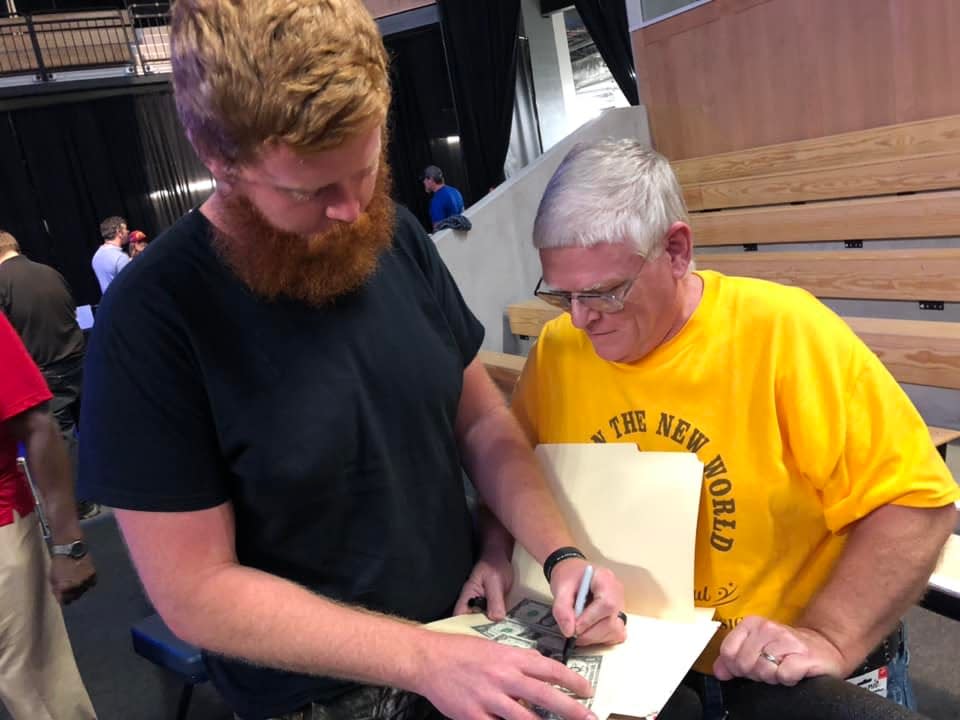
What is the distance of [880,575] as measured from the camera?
1043mm

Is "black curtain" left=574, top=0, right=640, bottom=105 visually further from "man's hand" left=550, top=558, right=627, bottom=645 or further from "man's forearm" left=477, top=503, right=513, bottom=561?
"man's hand" left=550, top=558, right=627, bottom=645

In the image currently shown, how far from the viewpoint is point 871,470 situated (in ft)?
3.40

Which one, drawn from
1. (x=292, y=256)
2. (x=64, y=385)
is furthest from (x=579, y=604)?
(x=64, y=385)

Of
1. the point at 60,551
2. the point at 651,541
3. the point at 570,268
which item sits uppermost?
the point at 570,268

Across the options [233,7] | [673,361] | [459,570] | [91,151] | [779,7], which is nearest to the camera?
[233,7]

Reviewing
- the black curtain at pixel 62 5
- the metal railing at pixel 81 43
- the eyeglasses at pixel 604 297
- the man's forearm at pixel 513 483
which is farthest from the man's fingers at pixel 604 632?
the black curtain at pixel 62 5

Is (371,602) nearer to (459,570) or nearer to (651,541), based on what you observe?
(459,570)

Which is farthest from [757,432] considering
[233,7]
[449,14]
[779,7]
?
[449,14]

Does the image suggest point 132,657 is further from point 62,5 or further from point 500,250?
point 62,5

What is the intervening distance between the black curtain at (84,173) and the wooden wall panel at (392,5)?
2855 millimetres

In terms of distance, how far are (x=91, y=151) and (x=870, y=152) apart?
9.64 metres

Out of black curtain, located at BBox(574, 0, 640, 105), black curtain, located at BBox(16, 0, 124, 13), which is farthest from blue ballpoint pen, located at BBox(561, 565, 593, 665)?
black curtain, located at BBox(16, 0, 124, 13)

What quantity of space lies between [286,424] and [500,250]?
437cm

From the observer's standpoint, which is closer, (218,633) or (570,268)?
(218,633)
